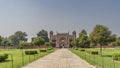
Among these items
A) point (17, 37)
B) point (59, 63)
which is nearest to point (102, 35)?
point (59, 63)

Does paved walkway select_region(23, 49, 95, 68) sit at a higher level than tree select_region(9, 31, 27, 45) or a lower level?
lower

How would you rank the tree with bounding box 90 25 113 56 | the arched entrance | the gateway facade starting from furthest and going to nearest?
the arched entrance < the gateway facade < the tree with bounding box 90 25 113 56

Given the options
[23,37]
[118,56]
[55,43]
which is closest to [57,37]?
[55,43]

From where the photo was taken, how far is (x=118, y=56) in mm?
29000

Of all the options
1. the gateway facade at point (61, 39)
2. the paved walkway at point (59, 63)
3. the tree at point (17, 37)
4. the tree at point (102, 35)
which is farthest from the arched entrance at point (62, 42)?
the paved walkway at point (59, 63)

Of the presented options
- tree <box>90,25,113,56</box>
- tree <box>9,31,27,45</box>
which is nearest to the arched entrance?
tree <box>9,31,27,45</box>

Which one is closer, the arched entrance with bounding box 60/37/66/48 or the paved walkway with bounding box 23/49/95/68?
the paved walkway with bounding box 23/49/95/68

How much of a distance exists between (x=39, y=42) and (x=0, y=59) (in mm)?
56985

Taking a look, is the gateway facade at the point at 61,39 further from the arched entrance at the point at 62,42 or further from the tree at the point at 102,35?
the tree at the point at 102,35

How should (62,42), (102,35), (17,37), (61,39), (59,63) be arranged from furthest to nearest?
(17,37), (61,39), (62,42), (102,35), (59,63)

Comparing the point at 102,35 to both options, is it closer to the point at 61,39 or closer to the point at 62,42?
the point at 62,42

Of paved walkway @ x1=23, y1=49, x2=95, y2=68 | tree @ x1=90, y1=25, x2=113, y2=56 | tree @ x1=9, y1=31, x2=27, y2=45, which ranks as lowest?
paved walkway @ x1=23, y1=49, x2=95, y2=68

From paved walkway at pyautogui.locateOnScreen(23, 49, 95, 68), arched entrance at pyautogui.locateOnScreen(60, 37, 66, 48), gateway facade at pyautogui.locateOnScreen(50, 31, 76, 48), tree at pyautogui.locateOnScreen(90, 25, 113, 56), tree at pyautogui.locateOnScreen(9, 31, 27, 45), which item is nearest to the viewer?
paved walkway at pyautogui.locateOnScreen(23, 49, 95, 68)

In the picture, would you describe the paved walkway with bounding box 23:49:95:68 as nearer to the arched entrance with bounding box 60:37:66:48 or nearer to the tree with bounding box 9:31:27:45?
the arched entrance with bounding box 60:37:66:48
